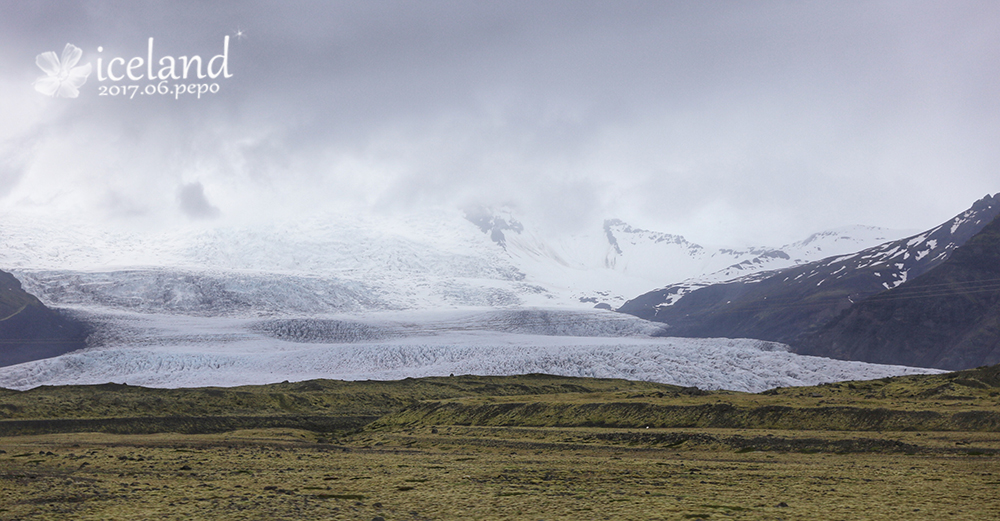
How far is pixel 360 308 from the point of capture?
113812 mm

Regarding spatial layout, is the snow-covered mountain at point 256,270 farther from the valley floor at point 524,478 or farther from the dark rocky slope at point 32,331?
the valley floor at point 524,478

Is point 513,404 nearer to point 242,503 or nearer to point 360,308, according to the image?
point 242,503

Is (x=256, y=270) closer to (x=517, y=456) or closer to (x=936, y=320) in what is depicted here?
(x=517, y=456)

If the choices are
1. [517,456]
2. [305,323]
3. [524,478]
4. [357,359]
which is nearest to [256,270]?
[305,323]

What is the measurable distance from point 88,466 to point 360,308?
97.4m

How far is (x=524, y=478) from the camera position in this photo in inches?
605

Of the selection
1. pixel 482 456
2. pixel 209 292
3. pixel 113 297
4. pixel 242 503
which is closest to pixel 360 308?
pixel 209 292

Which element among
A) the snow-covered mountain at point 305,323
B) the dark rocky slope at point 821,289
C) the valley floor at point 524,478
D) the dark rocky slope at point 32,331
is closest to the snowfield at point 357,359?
the snow-covered mountain at point 305,323

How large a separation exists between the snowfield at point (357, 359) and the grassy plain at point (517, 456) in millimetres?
18609

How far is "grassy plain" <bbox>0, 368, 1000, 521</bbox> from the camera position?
11445mm

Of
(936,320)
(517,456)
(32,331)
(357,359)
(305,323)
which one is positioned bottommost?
(517,456)

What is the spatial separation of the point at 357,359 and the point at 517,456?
49795 mm

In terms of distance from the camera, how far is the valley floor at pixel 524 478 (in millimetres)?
11016

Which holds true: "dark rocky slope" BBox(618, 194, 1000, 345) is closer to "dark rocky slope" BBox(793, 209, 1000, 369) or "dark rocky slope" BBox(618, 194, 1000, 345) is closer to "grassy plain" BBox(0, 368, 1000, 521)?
"dark rocky slope" BBox(793, 209, 1000, 369)
